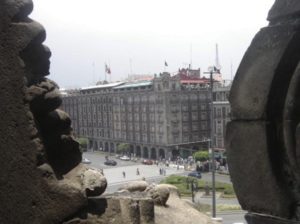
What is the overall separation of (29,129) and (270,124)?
1.85 meters

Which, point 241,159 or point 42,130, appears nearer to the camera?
point 241,159

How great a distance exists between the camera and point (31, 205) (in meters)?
3.76

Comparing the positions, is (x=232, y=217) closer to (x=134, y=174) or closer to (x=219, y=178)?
(x=219, y=178)

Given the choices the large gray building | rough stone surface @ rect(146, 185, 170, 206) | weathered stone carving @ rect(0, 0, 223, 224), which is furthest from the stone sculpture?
the large gray building

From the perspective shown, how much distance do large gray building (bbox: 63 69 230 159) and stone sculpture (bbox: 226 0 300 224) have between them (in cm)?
7639

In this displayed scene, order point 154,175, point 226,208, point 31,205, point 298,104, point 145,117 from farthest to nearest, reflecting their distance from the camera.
Answer: point 145,117 → point 154,175 → point 226,208 → point 31,205 → point 298,104

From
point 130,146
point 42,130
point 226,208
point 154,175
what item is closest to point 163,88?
point 130,146

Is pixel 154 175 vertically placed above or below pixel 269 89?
below

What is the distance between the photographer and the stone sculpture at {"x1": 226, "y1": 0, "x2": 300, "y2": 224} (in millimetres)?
2326

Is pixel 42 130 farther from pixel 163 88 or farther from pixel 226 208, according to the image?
pixel 163 88

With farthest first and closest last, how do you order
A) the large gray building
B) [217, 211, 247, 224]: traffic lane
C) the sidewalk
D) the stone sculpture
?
the large gray building < the sidewalk < [217, 211, 247, 224]: traffic lane < the stone sculpture

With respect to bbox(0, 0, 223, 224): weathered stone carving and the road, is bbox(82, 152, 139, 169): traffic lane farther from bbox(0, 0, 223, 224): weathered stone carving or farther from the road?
bbox(0, 0, 223, 224): weathered stone carving

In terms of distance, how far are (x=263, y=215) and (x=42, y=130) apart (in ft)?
6.11

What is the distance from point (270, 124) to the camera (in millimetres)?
2398
